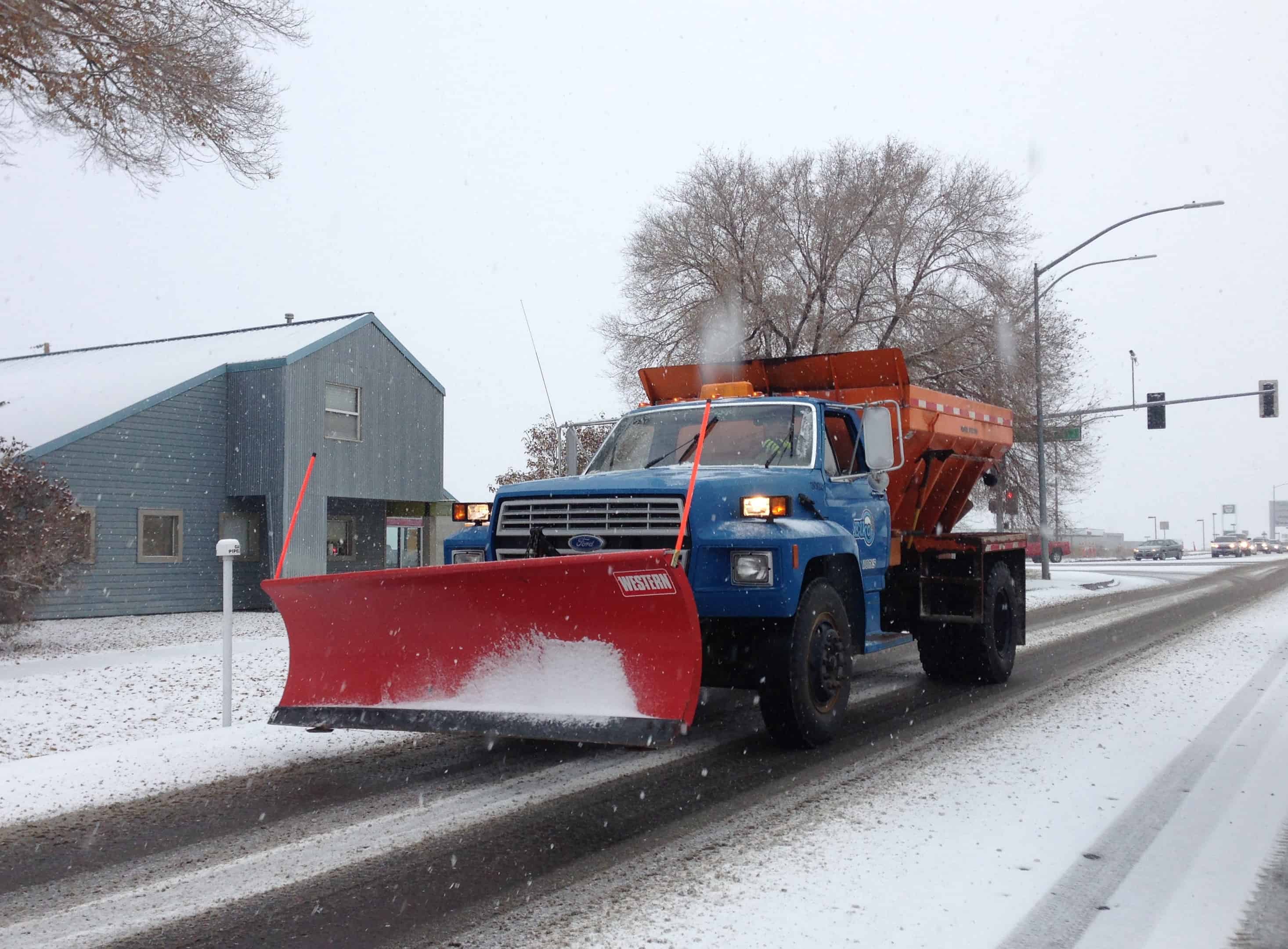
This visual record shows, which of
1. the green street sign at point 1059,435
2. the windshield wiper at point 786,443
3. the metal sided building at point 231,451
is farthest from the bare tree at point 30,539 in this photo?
the green street sign at point 1059,435

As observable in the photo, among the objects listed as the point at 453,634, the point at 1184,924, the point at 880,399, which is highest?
the point at 880,399

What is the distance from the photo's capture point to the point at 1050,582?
30.4 metres

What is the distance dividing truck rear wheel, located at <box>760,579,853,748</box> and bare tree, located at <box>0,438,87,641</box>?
33.6ft

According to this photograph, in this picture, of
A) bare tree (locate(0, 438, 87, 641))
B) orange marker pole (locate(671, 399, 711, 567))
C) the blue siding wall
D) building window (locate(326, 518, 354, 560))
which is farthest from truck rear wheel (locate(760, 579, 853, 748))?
building window (locate(326, 518, 354, 560))

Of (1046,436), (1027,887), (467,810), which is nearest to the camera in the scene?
(1027,887)

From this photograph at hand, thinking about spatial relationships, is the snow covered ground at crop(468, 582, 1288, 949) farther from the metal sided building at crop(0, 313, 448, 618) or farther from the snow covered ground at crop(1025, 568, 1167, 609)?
the metal sided building at crop(0, 313, 448, 618)

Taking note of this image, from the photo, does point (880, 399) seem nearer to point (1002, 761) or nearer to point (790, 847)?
point (1002, 761)

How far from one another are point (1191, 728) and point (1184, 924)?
418 centimetres

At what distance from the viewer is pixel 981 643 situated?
9734 millimetres

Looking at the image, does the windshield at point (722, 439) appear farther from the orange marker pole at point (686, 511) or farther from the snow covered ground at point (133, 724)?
the snow covered ground at point (133, 724)

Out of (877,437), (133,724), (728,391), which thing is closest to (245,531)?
(133,724)

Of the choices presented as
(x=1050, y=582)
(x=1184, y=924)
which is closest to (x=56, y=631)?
(x=1184, y=924)

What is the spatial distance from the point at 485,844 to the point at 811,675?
2603 millimetres

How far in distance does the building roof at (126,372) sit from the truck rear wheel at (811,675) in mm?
15278
